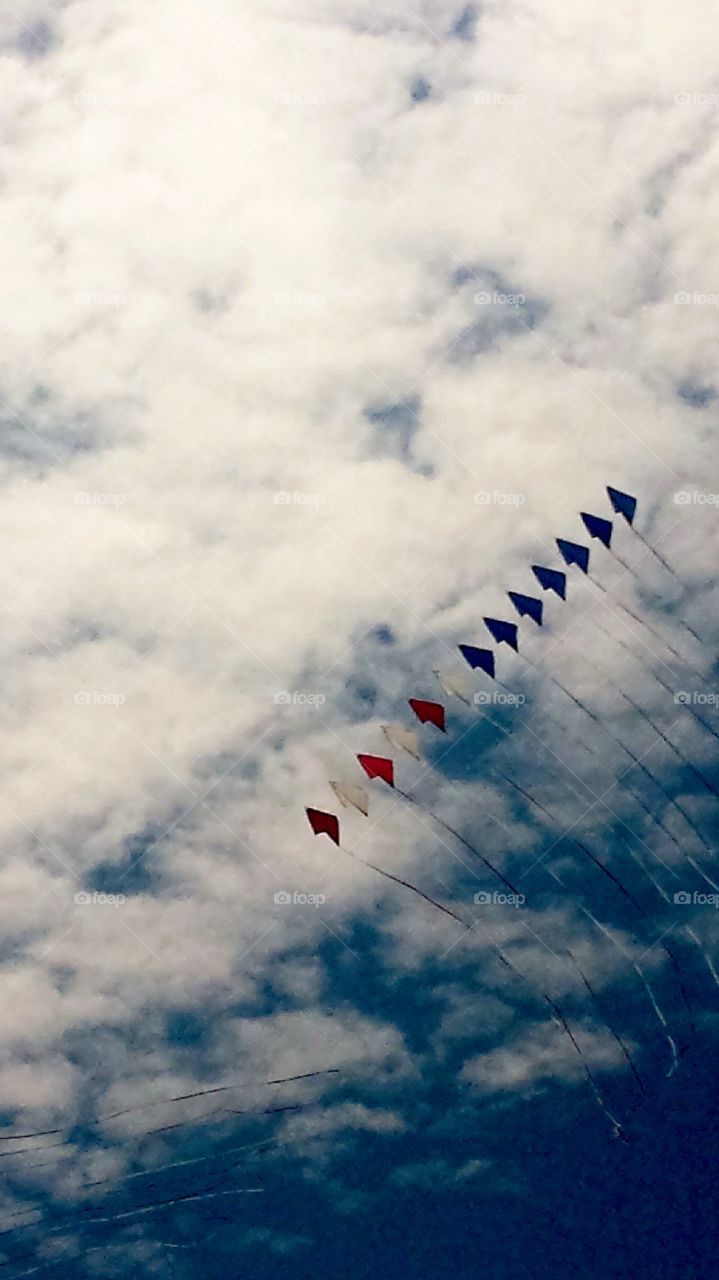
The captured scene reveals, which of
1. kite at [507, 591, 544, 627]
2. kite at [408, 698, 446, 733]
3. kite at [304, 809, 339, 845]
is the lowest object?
kite at [304, 809, 339, 845]

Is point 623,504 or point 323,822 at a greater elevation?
point 623,504

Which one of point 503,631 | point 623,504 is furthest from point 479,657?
point 623,504

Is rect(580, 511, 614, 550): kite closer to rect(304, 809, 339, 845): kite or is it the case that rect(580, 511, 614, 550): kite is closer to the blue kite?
the blue kite

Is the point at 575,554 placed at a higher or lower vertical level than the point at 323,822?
higher

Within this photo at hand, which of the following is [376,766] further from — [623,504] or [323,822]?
[623,504]

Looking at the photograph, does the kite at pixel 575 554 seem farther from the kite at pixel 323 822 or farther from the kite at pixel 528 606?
the kite at pixel 323 822

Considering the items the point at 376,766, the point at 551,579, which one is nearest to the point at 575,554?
the point at 551,579

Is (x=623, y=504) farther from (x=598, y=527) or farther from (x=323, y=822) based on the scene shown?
(x=323, y=822)

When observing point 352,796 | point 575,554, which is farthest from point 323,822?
point 575,554

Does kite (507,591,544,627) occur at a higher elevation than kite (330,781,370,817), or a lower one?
higher

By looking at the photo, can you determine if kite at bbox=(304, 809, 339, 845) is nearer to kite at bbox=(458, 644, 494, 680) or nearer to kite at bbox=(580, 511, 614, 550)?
kite at bbox=(458, 644, 494, 680)

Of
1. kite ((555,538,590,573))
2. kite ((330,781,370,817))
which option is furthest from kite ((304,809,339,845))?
kite ((555,538,590,573))

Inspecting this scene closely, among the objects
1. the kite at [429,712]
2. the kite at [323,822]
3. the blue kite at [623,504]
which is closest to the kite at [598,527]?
the blue kite at [623,504]

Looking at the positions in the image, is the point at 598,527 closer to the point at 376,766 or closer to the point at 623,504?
the point at 623,504
